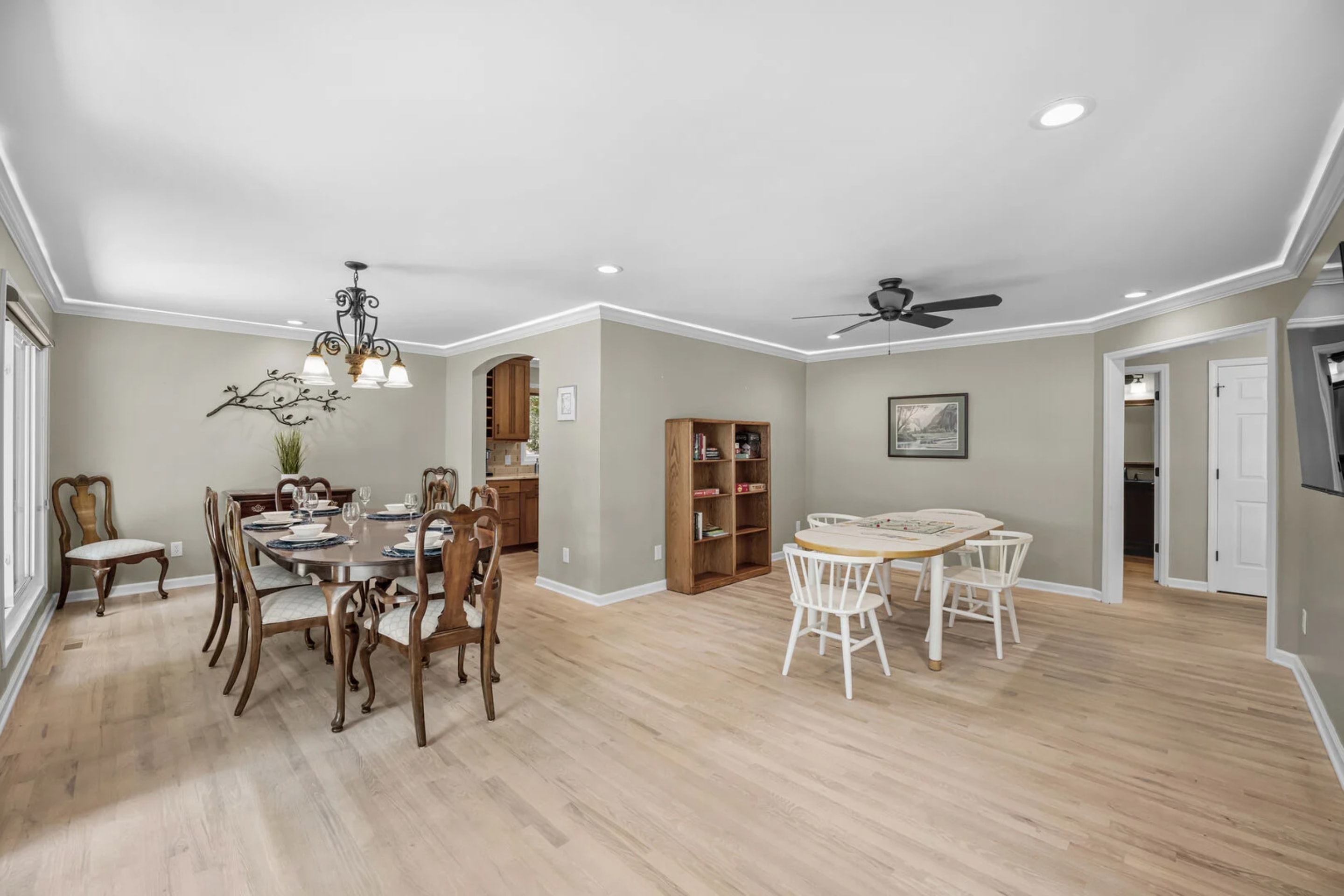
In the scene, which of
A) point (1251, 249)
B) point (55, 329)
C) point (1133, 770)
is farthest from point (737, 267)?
point (55, 329)

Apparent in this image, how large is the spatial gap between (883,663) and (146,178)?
421cm

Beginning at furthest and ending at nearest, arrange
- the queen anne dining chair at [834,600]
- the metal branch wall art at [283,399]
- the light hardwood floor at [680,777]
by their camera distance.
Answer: the metal branch wall art at [283,399], the queen anne dining chair at [834,600], the light hardwood floor at [680,777]

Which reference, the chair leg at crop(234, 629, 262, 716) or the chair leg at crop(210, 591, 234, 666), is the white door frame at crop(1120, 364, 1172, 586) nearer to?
the chair leg at crop(234, 629, 262, 716)

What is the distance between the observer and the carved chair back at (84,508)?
175 inches

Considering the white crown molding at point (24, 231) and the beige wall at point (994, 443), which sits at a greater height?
the white crown molding at point (24, 231)

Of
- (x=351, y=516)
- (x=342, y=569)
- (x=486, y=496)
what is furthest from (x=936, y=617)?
(x=351, y=516)

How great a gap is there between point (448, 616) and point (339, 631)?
0.49 metres

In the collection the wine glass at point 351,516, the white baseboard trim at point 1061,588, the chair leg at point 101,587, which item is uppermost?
the wine glass at point 351,516

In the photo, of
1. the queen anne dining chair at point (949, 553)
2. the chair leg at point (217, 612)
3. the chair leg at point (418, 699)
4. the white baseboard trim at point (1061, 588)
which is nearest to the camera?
the chair leg at point (418, 699)

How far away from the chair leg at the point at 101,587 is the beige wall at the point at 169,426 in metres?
0.57

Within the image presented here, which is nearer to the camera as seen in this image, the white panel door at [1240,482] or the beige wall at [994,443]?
the white panel door at [1240,482]

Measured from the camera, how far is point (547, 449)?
5227 millimetres

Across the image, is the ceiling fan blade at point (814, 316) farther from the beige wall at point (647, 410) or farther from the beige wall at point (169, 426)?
the beige wall at point (169, 426)

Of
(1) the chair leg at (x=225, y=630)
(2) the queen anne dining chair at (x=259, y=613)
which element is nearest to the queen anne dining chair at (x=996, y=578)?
(2) the queen anne dining chair at (x=259, y=613)
